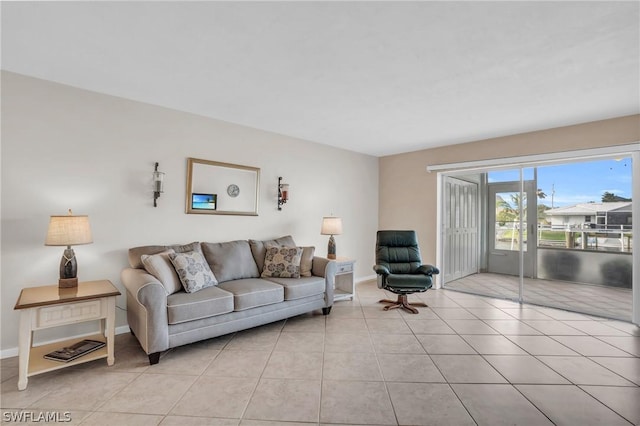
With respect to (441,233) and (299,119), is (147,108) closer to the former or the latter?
(299,119)

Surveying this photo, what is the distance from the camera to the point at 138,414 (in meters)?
1.87

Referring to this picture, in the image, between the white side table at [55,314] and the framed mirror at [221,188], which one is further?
the framed mirror at [221,188]

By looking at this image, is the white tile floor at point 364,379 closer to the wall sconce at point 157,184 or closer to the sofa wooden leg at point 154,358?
the sofa wooden leg at point 154,358

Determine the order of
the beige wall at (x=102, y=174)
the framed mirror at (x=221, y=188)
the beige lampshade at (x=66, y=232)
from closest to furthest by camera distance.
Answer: the beige lampshade at (x=66, y=232) < the beige wall at (x=102, y=174) < the framed mirror at (x=221, y=188)

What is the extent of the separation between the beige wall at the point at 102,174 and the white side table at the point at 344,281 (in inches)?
43.3

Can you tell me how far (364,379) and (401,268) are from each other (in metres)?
2.35

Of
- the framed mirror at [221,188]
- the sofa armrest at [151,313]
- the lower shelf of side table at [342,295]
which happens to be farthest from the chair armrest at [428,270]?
the sofa armrest at [151,313]

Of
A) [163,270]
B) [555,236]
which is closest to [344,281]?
[163,270]

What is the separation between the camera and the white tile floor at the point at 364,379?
189cm

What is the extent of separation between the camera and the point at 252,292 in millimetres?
3088

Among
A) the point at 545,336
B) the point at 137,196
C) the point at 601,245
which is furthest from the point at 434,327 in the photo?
the point at 137,196

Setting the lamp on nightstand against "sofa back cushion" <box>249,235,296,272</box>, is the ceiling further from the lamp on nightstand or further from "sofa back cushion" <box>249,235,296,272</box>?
"sofa back cushion" <box>249,235,296,272</box>

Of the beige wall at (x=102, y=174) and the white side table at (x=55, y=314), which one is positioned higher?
the beige wall at (x=102, y=174)

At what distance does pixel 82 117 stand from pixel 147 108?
0.61 meters
